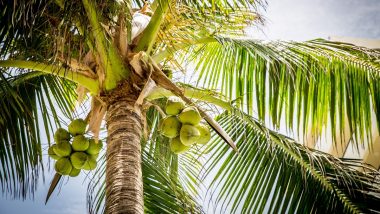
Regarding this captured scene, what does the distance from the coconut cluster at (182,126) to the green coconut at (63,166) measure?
1.99 ft

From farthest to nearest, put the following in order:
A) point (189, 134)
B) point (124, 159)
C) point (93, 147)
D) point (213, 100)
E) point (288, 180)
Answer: point (288, 180), point (213, 100), point (93, 147), point (189, 134), point (124, 159)

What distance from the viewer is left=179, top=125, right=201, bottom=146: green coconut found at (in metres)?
2.41

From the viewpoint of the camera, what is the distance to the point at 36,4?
2197 mm

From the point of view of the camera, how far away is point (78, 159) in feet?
8.45

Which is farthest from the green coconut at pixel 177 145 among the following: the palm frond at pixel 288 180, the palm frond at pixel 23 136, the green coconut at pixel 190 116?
the palm frond at pixel 23 136

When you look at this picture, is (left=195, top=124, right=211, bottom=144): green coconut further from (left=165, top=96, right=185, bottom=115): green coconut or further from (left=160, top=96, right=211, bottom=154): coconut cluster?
(left=165, top=96, right=185, bottom=115): green coconut

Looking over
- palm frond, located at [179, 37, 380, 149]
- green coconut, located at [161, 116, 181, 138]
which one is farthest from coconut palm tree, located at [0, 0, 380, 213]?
green coconut, located at [161, 116, 181, 138]

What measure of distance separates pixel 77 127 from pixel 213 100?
0.86m

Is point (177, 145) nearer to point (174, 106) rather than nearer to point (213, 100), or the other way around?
point (174, 106)

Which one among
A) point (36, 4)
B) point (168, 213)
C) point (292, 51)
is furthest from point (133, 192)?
point (292, 51)

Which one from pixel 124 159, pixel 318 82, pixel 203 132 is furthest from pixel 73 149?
pixel 318 82

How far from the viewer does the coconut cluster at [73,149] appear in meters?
2.57

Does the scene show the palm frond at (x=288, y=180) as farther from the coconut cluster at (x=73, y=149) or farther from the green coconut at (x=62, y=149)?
the green coconut at (x=62, y=149)

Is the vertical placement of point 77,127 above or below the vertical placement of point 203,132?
above
